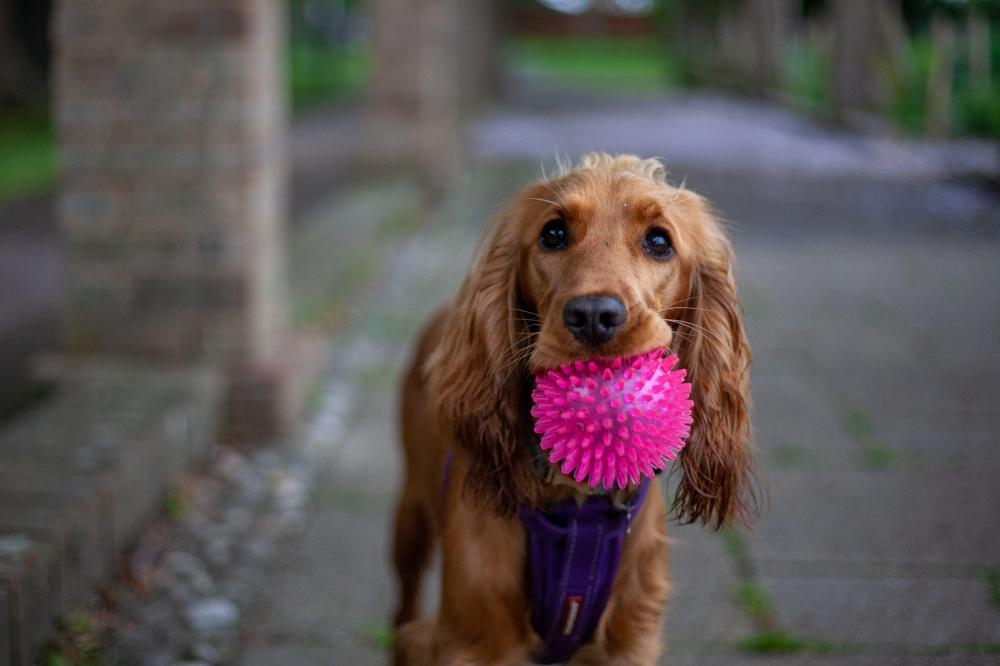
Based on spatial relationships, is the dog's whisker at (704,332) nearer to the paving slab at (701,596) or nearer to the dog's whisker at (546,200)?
the dog's whisker at (546,200)

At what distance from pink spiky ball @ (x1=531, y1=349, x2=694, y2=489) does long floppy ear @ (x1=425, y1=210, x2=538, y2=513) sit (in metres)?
0.28

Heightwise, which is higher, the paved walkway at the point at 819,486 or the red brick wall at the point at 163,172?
the red brick wall at the point at 163,172

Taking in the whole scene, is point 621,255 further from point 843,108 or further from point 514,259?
point 843,108

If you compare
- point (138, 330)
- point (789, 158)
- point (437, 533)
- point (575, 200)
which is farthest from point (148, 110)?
point (789, 158)

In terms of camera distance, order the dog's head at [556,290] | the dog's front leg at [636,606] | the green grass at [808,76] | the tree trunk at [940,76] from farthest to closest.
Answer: the green grass at [808,76], the tree trunk at [940,76], the dog's front leg at [636,606], the dog's head at [556,290]

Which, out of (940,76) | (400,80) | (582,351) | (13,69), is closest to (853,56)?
(940,76)

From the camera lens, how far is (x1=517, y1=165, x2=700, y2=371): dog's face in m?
2.02

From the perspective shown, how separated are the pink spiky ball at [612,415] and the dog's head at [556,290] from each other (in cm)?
23

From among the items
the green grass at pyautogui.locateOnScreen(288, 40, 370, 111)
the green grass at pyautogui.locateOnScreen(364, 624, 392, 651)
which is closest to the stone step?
the green grass at pyautogui.locateOnScreen(364, 624, 392, 651)

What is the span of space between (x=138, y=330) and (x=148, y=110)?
967mm

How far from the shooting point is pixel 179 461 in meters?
4.18

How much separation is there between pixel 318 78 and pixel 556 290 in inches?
1319

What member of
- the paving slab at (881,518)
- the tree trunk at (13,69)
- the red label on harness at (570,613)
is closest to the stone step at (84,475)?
the red label on harness at (570,613)

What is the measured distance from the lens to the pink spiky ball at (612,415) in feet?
6.54
